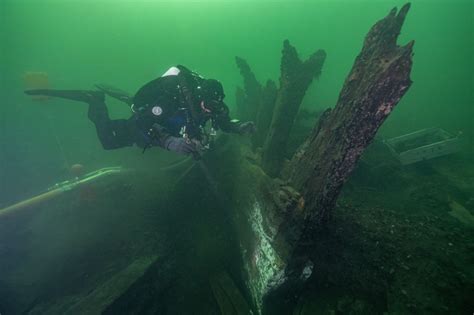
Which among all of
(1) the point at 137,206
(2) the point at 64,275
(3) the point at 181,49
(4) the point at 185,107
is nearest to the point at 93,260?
(2) the point at 64,275

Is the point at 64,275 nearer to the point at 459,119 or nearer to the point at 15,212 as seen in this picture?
the point at 15,212

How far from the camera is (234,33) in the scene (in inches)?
5433

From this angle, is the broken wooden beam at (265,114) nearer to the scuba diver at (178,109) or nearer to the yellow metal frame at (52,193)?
the scuba diver at (178,109)

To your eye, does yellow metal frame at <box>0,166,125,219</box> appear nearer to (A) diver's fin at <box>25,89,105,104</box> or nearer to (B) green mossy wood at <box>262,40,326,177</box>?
(A) diver's fin at <box>25,89,105,104</box>

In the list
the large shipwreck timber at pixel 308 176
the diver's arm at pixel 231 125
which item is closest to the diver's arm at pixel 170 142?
the diver's arm at pixel 231 125

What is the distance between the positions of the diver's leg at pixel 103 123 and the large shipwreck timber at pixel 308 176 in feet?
9.90

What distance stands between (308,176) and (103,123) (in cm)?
488

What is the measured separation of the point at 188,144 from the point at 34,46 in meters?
70.7

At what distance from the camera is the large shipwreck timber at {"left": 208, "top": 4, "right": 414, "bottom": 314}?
229 cm

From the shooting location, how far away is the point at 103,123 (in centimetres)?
566

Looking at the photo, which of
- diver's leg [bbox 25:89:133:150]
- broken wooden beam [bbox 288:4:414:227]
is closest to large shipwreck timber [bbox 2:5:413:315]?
broken wooden beam [bbox 288:4:414:227]

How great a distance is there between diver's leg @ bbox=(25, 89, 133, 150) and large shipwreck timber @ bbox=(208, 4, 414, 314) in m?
3.02

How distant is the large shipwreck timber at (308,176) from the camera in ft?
7.53

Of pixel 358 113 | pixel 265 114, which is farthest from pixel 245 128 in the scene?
pixel 358 113
